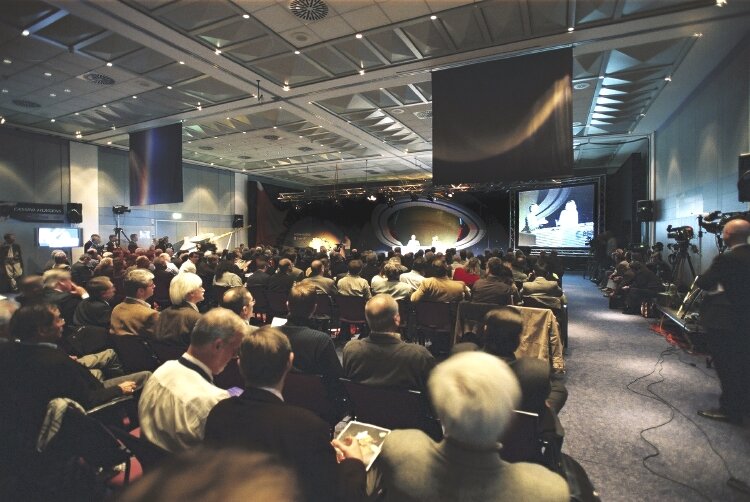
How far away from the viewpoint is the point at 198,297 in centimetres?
331

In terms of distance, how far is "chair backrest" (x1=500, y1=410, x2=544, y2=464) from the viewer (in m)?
1.85

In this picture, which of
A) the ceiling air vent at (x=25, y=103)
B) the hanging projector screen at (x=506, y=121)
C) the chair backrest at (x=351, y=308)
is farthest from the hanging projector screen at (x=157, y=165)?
the hanging projector screen at (x=506, y=121)

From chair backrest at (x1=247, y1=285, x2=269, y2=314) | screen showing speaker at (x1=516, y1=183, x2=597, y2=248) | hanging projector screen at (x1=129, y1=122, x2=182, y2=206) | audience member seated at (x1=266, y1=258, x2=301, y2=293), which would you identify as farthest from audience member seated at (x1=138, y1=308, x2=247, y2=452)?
screen showing speaker at (x1=516, y1=183, x2=597, y2=248)

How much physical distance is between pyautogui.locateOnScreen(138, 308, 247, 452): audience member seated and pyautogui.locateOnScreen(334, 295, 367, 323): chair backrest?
330 centimetres

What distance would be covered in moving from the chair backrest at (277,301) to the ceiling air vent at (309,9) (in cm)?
401

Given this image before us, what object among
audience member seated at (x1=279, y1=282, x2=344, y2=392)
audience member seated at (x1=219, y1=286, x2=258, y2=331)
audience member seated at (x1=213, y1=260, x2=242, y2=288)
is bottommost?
audience member seated at (x1=279, y1=282, x2=344, y2=392)

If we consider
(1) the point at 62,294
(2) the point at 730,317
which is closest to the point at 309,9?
(1) the point at 62,294

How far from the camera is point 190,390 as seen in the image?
1701mm

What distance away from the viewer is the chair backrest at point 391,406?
212cm

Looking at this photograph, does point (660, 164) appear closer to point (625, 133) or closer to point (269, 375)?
point (625, 133)

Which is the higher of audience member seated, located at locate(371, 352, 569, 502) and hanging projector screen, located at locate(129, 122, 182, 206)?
hanging projector screen, located at locate(129, 122, 182, 206)

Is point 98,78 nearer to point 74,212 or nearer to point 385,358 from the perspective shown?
point 74,212

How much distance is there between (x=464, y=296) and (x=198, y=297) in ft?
11.0

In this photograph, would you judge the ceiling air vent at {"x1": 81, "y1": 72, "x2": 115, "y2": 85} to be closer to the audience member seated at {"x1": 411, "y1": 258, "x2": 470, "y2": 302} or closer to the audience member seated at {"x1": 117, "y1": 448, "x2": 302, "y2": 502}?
the audience member seated at {"x1": 411, "y1": 258, "x2": 470, "y2": 302}
